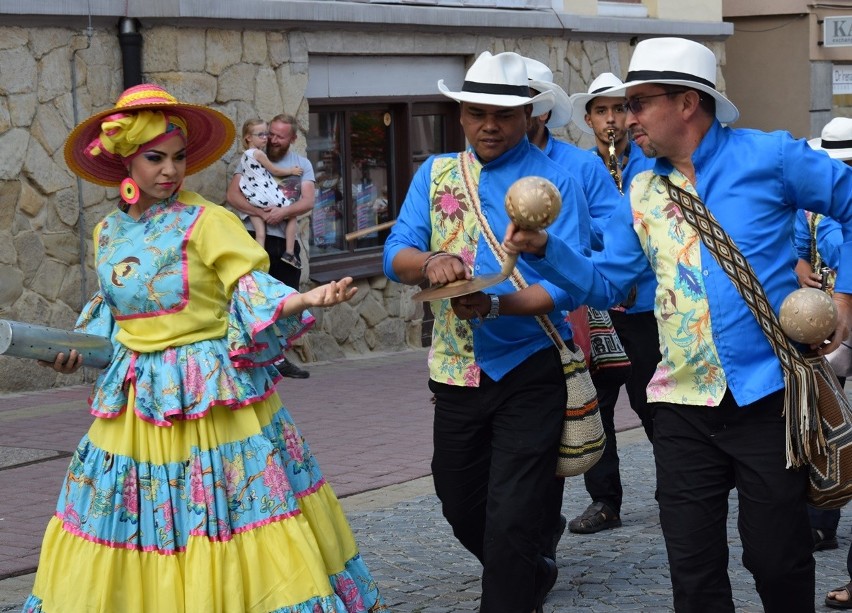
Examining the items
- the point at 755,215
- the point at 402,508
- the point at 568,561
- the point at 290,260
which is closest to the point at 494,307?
the point at 755,215

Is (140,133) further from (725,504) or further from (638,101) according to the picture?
(725,504)

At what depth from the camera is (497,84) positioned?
4879 millimetres

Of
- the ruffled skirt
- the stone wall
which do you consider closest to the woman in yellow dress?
the ruffled skirt

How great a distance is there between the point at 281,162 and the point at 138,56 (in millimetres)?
1447

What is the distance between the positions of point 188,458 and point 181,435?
0.08m

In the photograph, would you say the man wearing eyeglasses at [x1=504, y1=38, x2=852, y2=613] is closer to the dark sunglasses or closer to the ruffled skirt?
the dark sunglasses

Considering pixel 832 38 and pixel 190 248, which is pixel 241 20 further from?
pixel 832 38

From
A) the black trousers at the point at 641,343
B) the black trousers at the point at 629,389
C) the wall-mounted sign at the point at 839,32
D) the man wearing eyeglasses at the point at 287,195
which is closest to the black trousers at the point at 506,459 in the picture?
the black trousers at the point at 629,389

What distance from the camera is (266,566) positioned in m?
4.52

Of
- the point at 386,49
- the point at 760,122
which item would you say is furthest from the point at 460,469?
the point at 760,122

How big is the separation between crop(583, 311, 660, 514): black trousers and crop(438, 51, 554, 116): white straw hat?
1951 mm

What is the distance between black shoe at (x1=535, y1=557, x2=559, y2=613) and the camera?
529 centimetres

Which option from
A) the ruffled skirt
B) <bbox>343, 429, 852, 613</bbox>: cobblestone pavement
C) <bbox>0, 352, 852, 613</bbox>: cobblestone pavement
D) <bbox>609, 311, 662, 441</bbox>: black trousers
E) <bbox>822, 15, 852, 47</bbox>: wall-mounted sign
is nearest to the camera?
the ruffled skirt

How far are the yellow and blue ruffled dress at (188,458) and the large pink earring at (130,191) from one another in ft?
0.22
